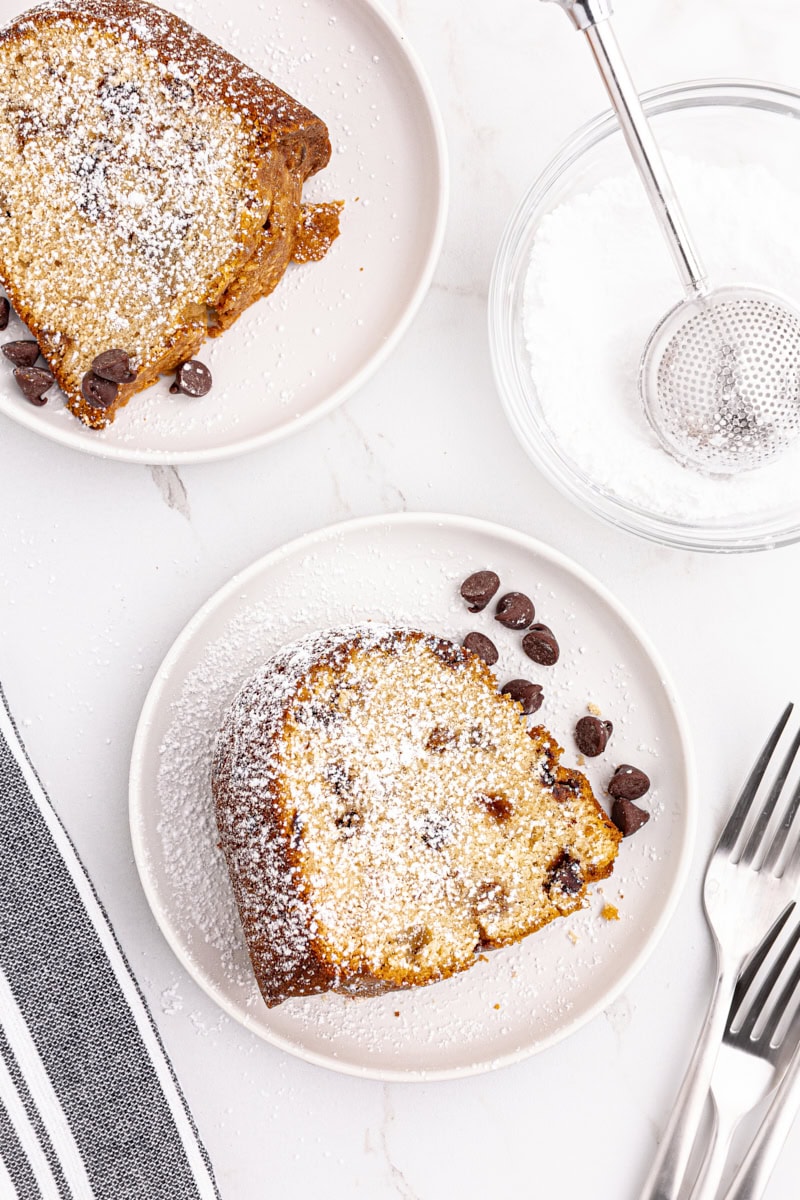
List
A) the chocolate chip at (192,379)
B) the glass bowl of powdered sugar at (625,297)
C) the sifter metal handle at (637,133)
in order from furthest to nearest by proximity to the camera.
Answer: the glass bowl of powdered sugar at (625,297), the chocolate chip at (192,379), the sifter metal handle at (637,133)

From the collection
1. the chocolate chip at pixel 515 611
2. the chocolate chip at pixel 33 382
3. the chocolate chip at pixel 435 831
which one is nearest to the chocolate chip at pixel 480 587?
the chocolate chip at pixel 515 611

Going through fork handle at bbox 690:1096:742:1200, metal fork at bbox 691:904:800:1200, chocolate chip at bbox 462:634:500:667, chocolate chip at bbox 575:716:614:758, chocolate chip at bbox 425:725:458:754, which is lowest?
fork handle at bbox 690:1096:742:1200

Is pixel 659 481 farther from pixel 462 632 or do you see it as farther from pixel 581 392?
pixel 462 632

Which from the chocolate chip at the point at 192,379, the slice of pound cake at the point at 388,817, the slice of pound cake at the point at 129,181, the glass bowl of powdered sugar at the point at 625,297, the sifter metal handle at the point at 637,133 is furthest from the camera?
the glass bowl of powdered sugar at the point at 625,297

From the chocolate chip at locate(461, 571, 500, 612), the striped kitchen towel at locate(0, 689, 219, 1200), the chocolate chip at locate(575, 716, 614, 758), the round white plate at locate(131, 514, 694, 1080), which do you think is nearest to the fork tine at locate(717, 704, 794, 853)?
the round white plate at locate(131, 514, 694, 1080)

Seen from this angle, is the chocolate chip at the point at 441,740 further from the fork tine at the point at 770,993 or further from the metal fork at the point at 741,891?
the fork tine at the point at 770,993

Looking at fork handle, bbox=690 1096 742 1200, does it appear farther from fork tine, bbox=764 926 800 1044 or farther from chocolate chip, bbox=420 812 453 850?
chocolate chip, bbox=420 812 453 850
